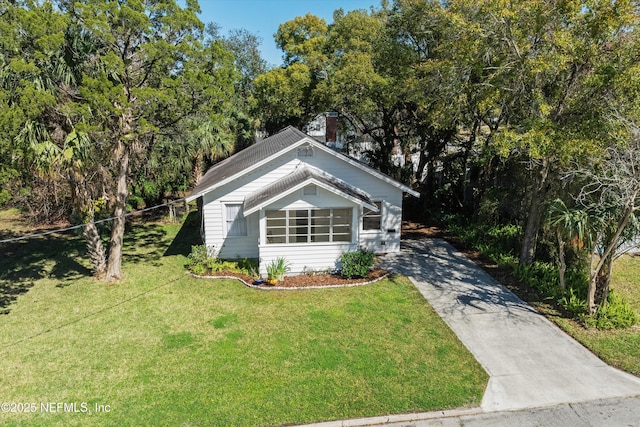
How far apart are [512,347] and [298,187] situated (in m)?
7.87

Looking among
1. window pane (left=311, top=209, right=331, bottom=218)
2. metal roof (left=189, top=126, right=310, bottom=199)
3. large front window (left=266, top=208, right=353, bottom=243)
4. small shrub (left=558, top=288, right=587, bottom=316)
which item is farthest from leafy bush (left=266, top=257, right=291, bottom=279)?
small shrub (left=558, top=288, right=587, bottom=316)

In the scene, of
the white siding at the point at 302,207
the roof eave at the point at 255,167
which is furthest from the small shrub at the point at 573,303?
the roof eave at the point at 255,167

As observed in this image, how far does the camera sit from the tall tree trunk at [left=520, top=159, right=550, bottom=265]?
45.4 ft

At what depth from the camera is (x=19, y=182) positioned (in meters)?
12.3

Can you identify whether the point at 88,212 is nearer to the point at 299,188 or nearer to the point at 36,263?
the point at 36,263

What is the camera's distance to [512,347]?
1018 centimetres

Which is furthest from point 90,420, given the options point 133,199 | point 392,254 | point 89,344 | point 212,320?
point 133,199

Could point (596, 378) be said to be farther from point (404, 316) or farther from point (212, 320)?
point (212, 320)

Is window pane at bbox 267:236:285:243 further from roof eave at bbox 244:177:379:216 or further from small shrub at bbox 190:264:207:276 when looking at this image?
small shrub at bbox 190:264:207:276

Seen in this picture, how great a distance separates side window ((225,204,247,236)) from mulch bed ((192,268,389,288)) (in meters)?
1.80

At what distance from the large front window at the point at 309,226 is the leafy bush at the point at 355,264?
0.75 m

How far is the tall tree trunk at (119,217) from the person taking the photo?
46.4 ft

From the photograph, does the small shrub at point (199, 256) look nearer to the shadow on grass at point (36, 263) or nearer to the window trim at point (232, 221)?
the window trim at point (232, 221)

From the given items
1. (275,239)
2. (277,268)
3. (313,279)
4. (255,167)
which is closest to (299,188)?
(275,239)
